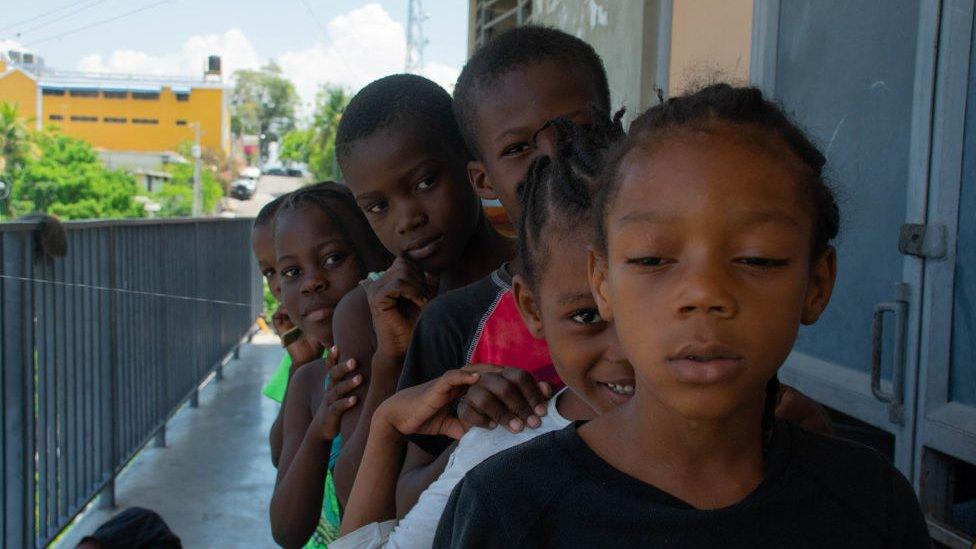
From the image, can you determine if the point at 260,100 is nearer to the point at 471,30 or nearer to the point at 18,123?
the point at 18,123

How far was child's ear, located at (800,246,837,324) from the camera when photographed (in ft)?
3.51

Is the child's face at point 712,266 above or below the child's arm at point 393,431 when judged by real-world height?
above

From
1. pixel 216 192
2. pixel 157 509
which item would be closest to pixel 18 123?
pixel 216 192

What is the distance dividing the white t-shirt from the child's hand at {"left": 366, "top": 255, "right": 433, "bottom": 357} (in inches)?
17.9

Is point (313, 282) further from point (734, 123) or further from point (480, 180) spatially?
point (734, 123)

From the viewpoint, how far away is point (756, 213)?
985mm

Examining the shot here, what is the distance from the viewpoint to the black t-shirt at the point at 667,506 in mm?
1004

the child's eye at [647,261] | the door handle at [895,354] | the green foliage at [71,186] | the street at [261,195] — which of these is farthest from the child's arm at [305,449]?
the street at [261,195]

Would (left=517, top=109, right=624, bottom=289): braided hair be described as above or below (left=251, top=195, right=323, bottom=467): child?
above

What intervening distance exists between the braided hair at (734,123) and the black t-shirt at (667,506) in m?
0.08

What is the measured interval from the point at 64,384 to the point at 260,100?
81.6 m

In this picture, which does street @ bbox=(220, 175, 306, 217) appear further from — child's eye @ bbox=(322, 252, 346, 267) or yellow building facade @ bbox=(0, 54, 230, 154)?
child's eye @ bbox=(322, 252, 346, 267)

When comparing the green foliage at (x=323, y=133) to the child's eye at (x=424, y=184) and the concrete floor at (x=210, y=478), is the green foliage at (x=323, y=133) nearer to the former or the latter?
the concrete floor at (x=210, y=478)

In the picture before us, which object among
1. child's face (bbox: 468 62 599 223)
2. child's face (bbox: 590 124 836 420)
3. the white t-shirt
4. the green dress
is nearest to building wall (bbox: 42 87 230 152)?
the green dress
